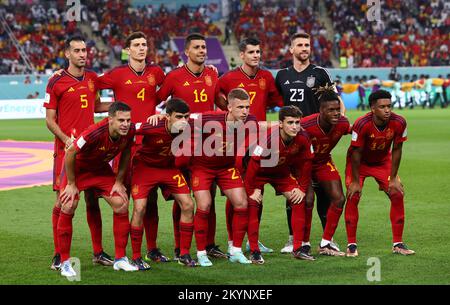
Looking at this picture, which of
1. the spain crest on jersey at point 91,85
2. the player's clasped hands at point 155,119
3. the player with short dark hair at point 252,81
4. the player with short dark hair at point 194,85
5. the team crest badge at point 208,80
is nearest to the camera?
the player's clasped hands at point 155,119

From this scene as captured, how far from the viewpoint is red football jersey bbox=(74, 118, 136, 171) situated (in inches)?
332

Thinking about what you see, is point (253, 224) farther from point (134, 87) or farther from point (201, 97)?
point (134, 87)

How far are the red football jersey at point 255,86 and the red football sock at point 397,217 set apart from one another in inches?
72.4

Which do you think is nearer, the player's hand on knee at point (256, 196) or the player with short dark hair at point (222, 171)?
the player with short dark hair at point (222, 171)

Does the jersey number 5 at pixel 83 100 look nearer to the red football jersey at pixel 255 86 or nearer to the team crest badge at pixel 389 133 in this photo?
the red football jersey at pixel 255 86

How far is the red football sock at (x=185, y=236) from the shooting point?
8.86m

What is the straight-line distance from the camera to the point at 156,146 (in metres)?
8.98

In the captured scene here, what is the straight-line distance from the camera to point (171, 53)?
1722 inches

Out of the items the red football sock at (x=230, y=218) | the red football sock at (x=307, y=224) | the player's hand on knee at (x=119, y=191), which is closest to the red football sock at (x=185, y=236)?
the player's hand on knee at (x=119, y=191)

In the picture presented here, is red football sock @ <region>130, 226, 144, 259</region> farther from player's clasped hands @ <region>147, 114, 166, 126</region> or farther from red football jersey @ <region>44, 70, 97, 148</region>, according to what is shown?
red football jersey @ <region>44, 70, 97, 148</region>

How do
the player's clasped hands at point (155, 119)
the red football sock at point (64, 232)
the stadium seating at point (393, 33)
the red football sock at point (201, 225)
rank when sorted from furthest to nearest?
the stadium seating at point (393, 33)
the red football sock at point (201, 225)
the player's clasped hands at point (155, 119)
the red football sock at point (64, 232)

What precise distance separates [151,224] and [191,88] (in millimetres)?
1634

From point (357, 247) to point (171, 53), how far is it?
34779 millimetres

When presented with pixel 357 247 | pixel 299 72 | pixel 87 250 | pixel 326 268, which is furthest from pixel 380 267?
pixel 87 250
